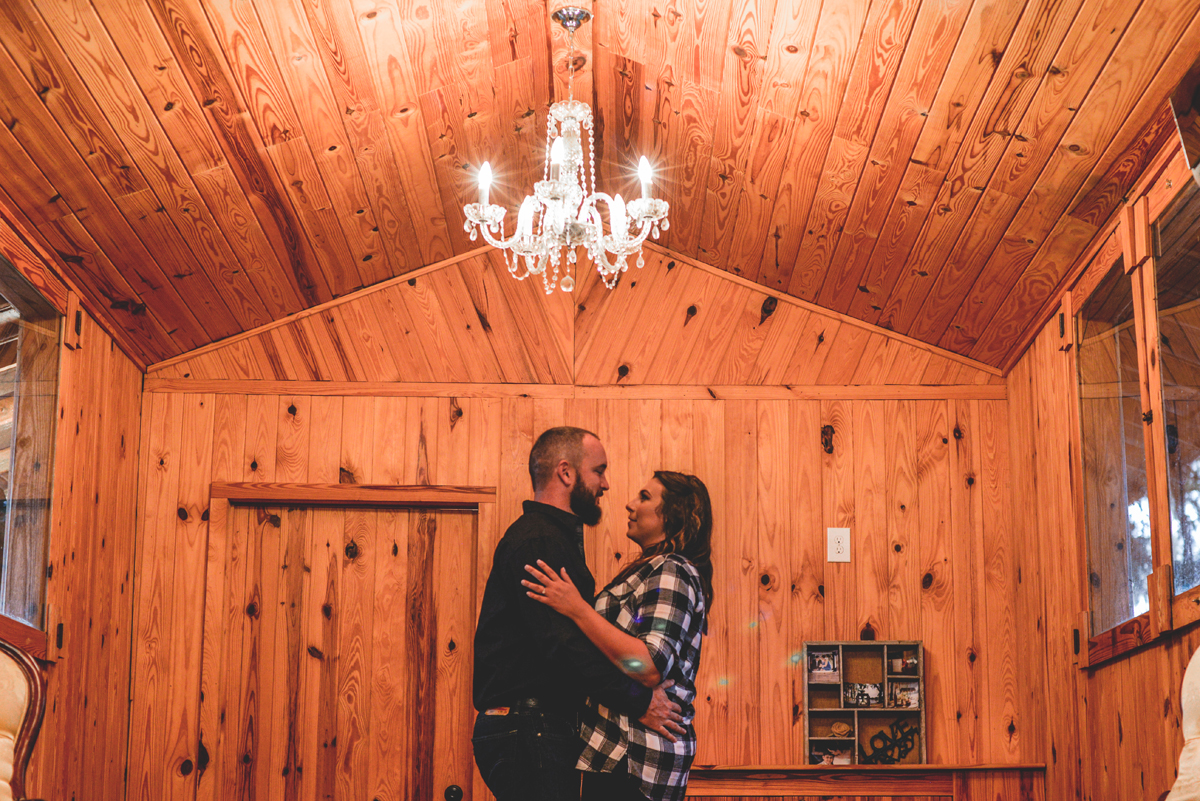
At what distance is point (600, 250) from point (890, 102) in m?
0.88

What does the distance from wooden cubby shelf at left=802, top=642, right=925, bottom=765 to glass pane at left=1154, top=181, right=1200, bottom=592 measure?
5.11ft

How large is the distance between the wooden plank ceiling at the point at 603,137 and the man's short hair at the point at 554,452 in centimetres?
108

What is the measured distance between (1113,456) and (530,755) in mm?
1762

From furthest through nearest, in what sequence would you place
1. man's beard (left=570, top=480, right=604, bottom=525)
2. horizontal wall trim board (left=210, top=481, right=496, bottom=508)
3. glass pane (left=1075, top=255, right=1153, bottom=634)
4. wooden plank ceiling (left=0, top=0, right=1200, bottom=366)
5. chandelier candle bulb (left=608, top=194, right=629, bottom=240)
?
horizontal wall trim board (left=210, top=481, right=496, bottom=508) < chandelier candle bulb (left=608, top=194, right=629, bottom=240) < man's beard (left=570, top=480, right=604, bottom=525) < glass pane (left=1075, top=255, right=1153, bottom=634) < wooden plank ceiling (left=0, top=0, right=1200, bottom=366)

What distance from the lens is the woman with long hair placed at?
2.80 m

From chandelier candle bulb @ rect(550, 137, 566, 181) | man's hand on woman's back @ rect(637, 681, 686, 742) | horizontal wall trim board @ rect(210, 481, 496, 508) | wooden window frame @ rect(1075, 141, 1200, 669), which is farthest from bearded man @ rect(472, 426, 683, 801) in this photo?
horizontal wall trim board @ rect(210, 481, 496, 508)

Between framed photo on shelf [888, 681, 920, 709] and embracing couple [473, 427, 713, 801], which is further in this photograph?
framed photo on shelf [888, 681, 920, 709]

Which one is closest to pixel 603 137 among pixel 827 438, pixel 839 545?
pixel 827 438

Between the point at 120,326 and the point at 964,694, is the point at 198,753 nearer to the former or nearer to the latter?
the point at 120,326

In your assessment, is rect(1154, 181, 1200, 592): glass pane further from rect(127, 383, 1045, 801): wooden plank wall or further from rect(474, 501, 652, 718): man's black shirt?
rect(127, 383, 1045, 801): wooden plank wall

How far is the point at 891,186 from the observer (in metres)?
3.52

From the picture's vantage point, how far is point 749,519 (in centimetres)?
439

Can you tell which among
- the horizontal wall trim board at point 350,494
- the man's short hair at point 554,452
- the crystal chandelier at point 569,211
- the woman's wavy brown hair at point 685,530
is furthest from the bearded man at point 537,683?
the horizontal wall trim board at point 350,494

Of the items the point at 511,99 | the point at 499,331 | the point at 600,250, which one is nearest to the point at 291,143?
the point at 511,99
